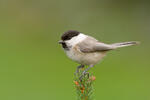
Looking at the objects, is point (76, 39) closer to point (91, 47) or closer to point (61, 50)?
point (91, 47)

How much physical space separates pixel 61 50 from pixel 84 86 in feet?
21.7

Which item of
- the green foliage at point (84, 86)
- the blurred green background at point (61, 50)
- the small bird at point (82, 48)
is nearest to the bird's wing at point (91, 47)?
the small bird at point (82, 48)

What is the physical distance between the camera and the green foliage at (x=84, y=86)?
2.72m

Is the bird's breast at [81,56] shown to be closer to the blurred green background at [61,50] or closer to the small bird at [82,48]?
the small bird at [82,48]

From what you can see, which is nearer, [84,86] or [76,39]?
[84,86]

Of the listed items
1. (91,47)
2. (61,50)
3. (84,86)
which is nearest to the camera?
(84,86)

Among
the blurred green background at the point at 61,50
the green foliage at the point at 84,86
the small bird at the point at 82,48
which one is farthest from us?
the blurred green background at the point at 61,50

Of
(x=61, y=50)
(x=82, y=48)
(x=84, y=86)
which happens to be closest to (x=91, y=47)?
(x=82, y=48)

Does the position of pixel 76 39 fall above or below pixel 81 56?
above

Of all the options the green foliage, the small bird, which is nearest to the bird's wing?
the small bird

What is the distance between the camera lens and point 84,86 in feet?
9.09

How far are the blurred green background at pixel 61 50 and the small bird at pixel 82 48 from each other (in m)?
2.59

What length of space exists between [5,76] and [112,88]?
2.29m

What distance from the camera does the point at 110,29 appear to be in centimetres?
1000
